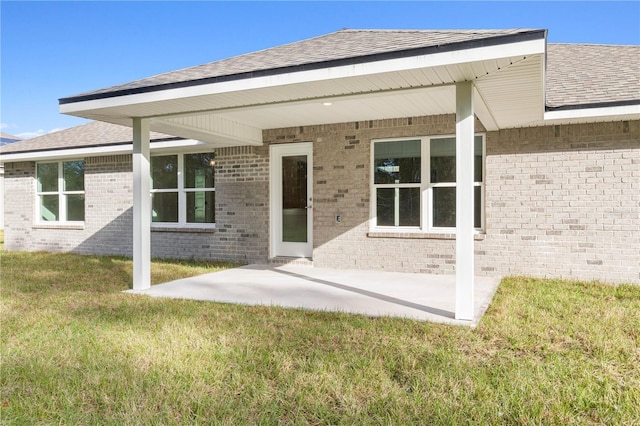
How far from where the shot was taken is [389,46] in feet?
15.5

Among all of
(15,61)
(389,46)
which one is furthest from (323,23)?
(389,46)

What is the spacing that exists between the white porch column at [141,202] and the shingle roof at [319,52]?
0.80 meters

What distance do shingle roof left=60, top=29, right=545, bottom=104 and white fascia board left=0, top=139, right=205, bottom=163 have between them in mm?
3658

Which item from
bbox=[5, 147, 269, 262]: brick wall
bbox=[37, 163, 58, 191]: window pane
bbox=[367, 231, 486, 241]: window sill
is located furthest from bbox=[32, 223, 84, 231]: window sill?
bbox=[367, 231, 486, 241]: window sill

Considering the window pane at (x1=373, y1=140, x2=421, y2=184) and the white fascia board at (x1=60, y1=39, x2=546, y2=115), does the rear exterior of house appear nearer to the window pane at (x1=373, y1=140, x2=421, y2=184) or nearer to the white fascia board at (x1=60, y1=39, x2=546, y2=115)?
the window pane at (x1=373, y1=140, x2=421, y2=184)

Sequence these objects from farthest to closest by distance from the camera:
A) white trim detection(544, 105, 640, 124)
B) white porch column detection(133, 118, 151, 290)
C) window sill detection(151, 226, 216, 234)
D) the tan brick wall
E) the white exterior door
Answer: window sill detection(151, 226, 216, 234), the white exterior door, the tan brick wall, white porch column detection(133, 118, 151, 290), white trim detection(544, 105, 640, 124)

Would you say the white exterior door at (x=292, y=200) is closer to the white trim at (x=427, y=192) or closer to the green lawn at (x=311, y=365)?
the white trim at (x=427, y=192)

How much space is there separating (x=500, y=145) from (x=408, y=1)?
6838 mm

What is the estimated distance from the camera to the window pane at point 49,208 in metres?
12.8

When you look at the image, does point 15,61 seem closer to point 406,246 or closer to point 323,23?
point 323,23

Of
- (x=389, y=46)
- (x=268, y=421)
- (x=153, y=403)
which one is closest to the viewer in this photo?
(x=268, y=421)

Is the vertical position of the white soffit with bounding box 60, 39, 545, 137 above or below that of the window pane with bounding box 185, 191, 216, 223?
above

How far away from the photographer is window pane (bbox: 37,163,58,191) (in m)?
12.8

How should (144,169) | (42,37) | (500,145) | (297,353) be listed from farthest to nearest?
(42,37) → (500,145) → (144,169) → (297,353)
